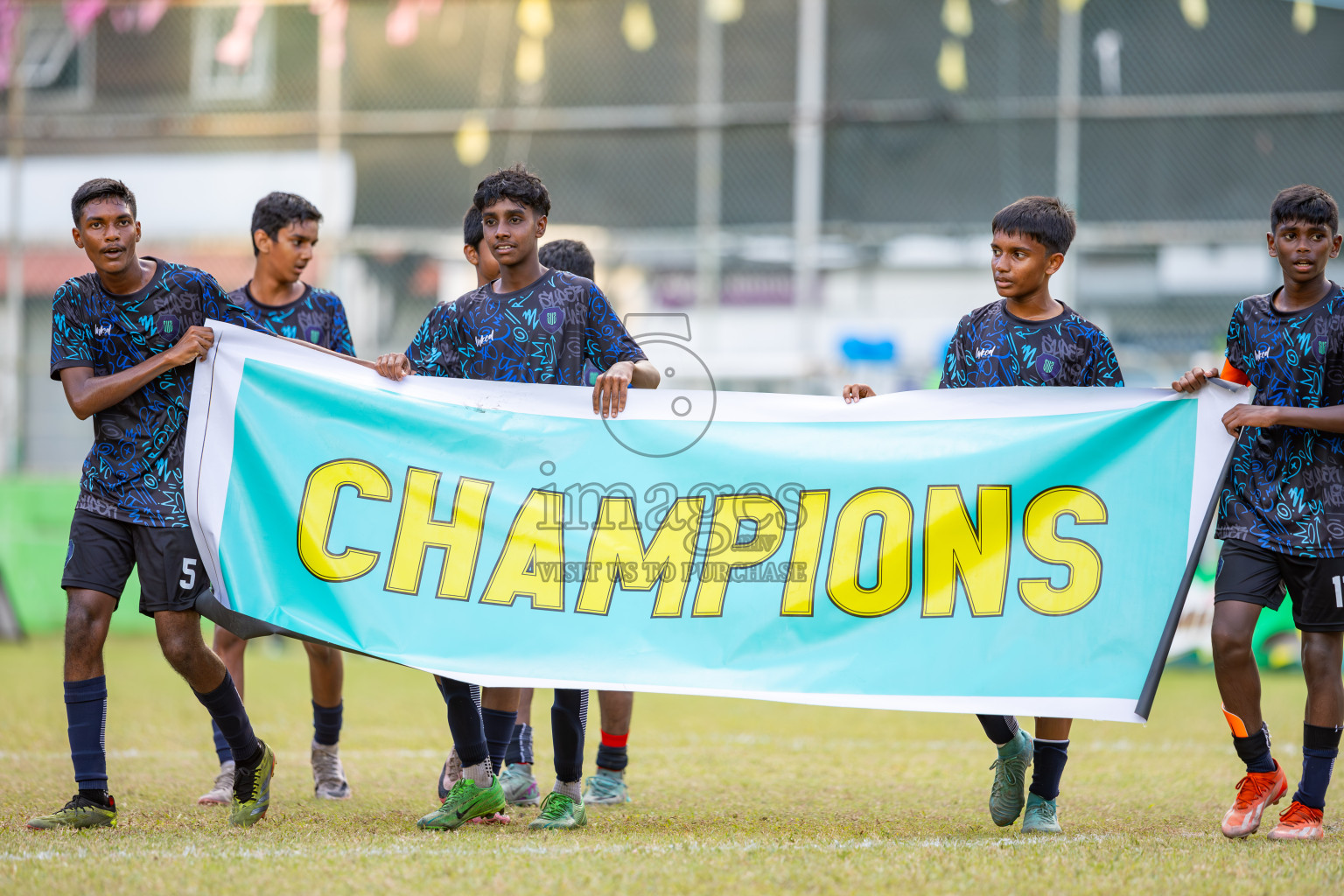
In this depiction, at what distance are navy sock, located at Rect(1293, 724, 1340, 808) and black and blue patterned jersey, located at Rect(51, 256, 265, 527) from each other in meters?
3.68

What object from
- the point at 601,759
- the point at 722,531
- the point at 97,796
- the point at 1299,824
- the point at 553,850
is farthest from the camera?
the point at 601,759

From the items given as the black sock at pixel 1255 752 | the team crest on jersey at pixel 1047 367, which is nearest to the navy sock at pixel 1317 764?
the black sock at pixel 1255 752

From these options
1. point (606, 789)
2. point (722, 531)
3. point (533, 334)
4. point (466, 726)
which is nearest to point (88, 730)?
point (466, 726)

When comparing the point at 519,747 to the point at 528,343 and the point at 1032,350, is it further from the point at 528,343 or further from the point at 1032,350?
the point at 1032,350

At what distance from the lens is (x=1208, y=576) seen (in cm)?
985

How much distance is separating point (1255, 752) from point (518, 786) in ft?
8.19

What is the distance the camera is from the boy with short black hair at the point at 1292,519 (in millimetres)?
4285

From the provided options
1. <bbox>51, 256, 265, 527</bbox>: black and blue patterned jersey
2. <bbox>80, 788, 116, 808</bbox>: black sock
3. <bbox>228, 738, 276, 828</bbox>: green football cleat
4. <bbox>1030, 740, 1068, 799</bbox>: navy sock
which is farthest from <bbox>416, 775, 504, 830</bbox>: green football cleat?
<bbox>1030, 740, 1068, 799</bbox>: navy sock

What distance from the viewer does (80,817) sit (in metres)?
4.26

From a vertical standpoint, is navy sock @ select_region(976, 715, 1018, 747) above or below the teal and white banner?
below

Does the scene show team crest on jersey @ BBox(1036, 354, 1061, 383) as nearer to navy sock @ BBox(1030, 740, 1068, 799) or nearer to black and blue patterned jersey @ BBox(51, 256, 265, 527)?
navy sock @ BBox(1030, 740, 1068, 799)

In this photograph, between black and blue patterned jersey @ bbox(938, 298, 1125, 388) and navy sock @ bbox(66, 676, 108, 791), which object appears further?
black and blue patterned jersey @ bbox(938, 298, 1125, 388)

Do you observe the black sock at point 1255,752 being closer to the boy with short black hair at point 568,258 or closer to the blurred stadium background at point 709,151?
the boy with short black hair at point 568,258

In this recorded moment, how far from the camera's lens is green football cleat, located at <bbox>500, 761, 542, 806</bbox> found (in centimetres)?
496
